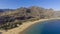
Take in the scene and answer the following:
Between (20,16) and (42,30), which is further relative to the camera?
(20,16)

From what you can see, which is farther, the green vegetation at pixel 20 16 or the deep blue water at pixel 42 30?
the green vegetation at pixel 20 16

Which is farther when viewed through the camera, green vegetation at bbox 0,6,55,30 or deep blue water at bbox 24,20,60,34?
green vegetation at bbox 0,6,55,30

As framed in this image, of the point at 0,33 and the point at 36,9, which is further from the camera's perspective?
the point at 36,9

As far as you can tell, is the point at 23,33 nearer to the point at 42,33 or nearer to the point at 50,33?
the point at 42,33

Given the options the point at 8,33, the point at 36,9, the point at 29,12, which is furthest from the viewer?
the point at 36,9

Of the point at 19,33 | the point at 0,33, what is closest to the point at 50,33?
the point at 19,33

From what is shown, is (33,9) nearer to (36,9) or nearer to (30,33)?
(36,9)

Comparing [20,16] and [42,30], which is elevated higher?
[42,30]

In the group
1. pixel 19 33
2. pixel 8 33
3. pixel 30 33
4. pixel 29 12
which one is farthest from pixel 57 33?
pixel 29 12

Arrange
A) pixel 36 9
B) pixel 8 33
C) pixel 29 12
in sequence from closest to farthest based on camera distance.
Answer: pixel 8 33 → pixel 29 12 → pixel 36 9
